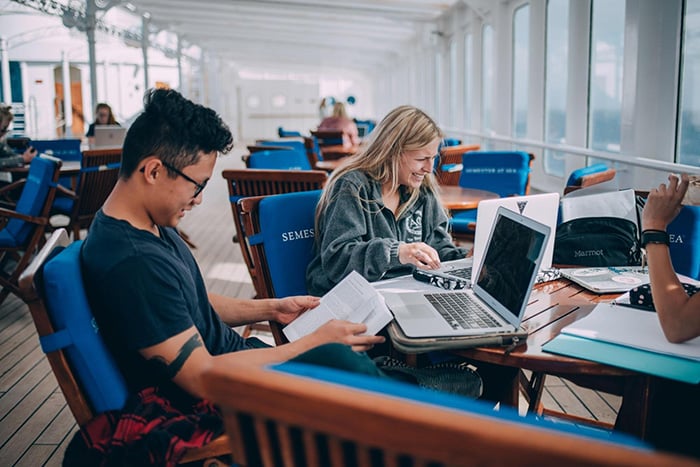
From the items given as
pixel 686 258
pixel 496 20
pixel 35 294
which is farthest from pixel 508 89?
pixel 35 294

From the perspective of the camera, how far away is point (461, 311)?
1.56 metres

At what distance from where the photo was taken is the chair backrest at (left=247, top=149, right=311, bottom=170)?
4403 mm

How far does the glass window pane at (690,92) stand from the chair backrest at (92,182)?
13.0ft

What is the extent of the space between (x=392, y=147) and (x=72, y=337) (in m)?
1.40

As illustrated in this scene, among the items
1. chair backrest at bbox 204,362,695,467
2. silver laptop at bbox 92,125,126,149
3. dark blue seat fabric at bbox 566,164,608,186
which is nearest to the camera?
chair backrest at bbox 204,362,695,467

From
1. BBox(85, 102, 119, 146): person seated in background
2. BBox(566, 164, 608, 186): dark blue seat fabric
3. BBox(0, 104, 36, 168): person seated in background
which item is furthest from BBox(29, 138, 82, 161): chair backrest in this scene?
BBox(566, 164, 608, 186): dark blue seat fabric

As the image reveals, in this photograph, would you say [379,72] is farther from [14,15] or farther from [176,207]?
[176,207]

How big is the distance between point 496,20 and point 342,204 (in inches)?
254

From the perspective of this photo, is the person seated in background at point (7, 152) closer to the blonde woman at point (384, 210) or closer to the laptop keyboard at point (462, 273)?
the blonde woman at point (384, 210)

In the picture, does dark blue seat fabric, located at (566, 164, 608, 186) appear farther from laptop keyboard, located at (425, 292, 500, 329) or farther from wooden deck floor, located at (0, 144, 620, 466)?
laptop keyboard, located at (425, 292, 500, 329)

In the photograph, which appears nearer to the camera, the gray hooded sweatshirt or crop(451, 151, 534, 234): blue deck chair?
the gray hooded sweatshirt

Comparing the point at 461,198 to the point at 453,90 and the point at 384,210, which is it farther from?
the point at 453,90

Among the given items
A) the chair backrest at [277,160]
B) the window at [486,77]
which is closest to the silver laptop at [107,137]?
the chair backrest at [277,160]

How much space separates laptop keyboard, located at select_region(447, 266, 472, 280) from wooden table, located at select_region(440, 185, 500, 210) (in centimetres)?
113
